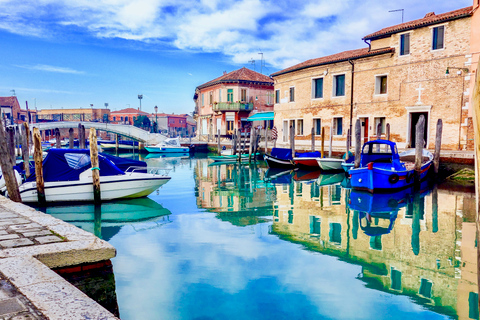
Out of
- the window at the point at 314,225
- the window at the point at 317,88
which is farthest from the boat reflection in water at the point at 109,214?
the window at the point at 317,88

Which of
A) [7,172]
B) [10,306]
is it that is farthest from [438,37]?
[10,306]

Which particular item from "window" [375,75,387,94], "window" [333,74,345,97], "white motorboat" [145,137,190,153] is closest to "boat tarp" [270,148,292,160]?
"window" [333,74,345,97]

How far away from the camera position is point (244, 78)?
35250 millimetres

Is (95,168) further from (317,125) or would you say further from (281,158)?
(317,125)

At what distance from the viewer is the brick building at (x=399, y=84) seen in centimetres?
1697

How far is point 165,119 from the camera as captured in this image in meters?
77.1

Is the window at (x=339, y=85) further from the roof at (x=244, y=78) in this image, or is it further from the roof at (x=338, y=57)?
the roof at (x=244, y=78)

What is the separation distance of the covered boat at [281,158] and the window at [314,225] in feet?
34.9

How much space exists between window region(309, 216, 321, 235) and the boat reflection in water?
327cm

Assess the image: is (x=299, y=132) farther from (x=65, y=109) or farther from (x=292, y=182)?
(x=65, y=109)

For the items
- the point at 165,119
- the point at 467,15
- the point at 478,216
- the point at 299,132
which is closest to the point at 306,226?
the point at 478,216

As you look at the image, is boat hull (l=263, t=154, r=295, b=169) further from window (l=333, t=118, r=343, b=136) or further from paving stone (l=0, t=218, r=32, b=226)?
paving stone (l=0, t=218, r=32, b=226)

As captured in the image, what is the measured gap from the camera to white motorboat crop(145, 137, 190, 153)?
109 feet

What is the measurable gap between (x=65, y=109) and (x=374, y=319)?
77589mm
